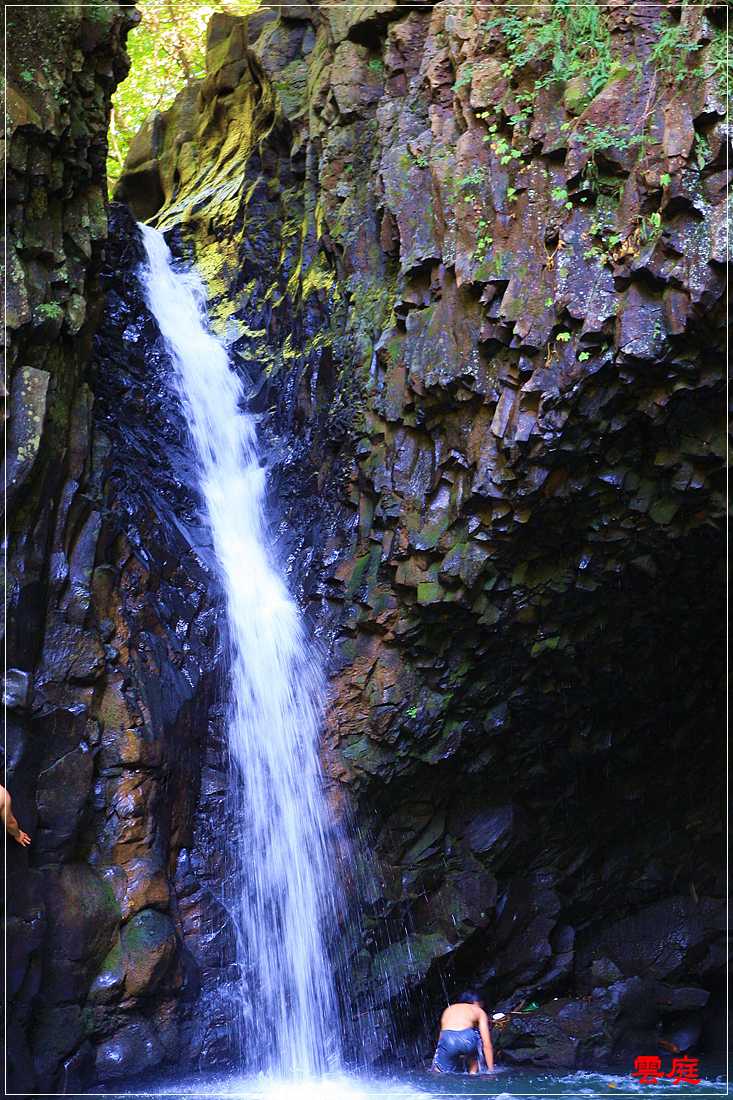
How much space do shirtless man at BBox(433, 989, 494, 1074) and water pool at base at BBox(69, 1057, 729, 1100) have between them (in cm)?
12

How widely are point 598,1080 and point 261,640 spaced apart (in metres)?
4.87

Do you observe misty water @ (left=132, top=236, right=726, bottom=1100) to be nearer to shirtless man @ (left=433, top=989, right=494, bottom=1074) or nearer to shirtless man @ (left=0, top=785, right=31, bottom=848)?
shirtless man @ (left=433, top=989, right=494, bottom=1074)

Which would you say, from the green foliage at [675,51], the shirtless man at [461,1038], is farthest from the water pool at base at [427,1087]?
the green foliage at [675,51]

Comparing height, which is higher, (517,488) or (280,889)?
(517,488)

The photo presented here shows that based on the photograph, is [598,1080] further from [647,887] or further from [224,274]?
[224,274]

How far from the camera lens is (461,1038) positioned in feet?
22.9

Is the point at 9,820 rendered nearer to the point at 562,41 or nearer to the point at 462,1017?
the point at 462,1017

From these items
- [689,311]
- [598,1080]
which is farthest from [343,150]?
[598,1080]

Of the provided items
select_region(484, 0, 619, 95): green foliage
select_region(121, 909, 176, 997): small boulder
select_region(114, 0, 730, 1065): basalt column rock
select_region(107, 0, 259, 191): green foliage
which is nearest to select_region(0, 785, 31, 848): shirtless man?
select_region(121, 909, 176, 997): small boulder

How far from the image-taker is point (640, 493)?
696 centimetres

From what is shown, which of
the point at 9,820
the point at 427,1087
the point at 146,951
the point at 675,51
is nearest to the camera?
the point at 9,820

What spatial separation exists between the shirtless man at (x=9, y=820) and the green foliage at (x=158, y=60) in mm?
15533

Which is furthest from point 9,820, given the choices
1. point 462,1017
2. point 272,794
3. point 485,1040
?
point 485,1040

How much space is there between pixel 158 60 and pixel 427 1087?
66.9 ft
